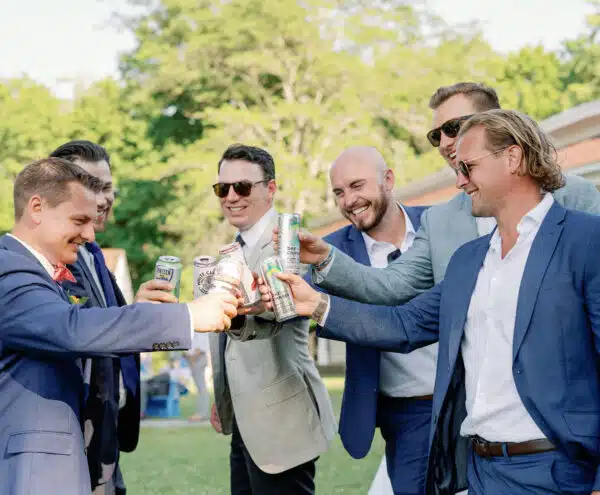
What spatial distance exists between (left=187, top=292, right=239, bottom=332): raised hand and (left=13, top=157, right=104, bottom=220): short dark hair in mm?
661

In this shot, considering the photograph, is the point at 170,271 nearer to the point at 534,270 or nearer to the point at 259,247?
the point at 259,247

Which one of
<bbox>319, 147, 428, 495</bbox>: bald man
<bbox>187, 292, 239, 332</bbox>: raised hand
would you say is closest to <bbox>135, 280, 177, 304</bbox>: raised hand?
<bbox>187, 292, 239, 332</bbox>: raised hand

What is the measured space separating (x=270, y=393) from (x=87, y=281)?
1.23m

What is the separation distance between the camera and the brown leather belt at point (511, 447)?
3.52 meters

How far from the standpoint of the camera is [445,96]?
16.5 feet

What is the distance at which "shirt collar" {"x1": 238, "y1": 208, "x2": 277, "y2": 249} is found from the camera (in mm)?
5520

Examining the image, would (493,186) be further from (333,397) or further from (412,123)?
(412,123)

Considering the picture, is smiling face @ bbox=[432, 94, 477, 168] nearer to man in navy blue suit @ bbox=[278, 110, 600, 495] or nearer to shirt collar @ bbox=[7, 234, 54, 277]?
man in navy blue suit @ bbox=[278, 110, 600, 495]

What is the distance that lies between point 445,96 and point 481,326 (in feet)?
5.40

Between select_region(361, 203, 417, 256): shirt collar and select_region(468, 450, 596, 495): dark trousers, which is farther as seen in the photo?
select_region(361, 203, 417, 256): shirt collar

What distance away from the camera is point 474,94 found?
16.3ft

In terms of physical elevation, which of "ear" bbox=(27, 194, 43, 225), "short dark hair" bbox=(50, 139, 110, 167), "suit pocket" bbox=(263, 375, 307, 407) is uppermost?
"short dark hair" bbox=(50, 139, 110, 167)

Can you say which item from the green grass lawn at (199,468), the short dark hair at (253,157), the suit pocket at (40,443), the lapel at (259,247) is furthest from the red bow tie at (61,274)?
the green grass lawn at (199,468)

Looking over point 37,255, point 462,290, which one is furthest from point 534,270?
point 37,255
